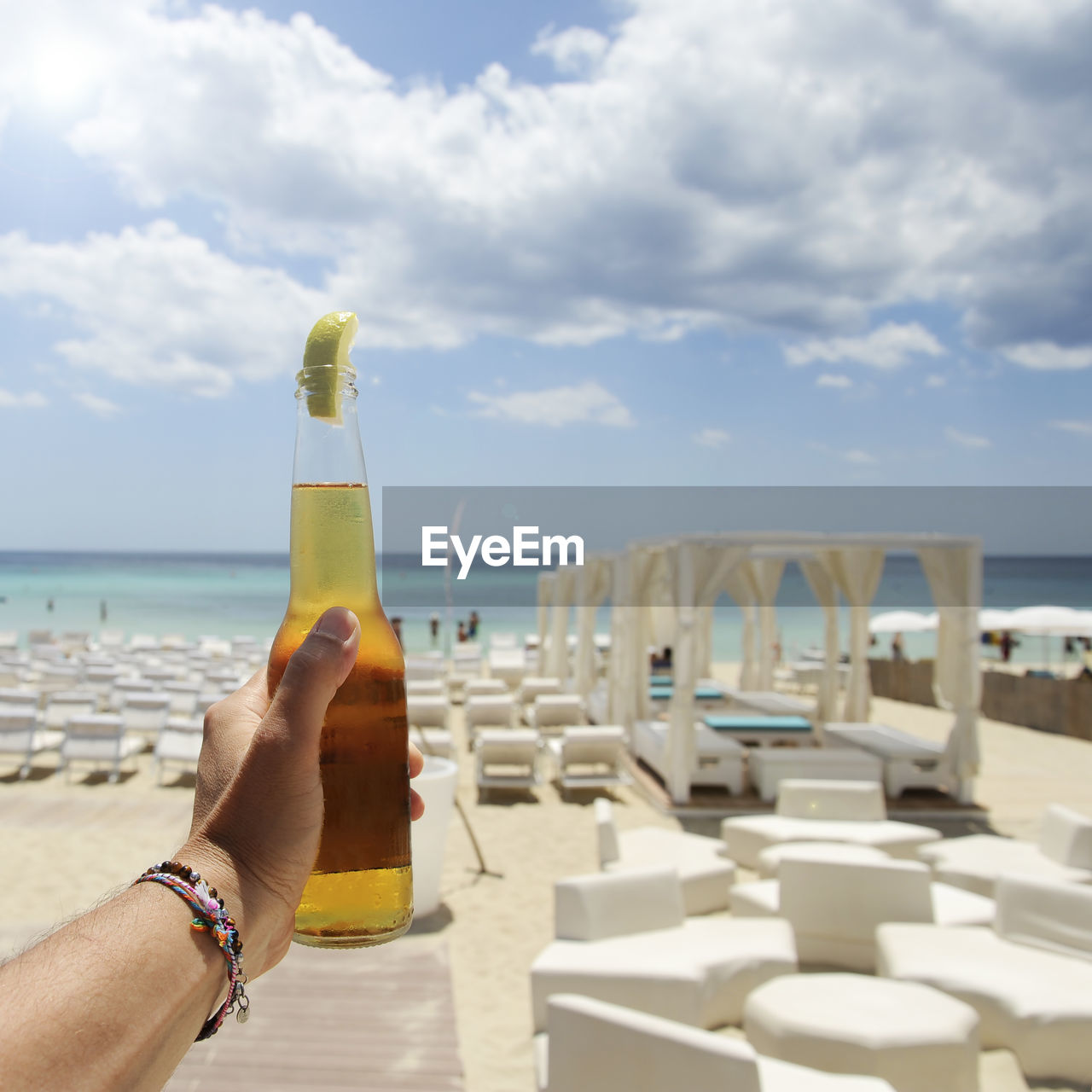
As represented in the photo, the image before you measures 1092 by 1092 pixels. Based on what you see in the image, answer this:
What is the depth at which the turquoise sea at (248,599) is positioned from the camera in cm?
4312

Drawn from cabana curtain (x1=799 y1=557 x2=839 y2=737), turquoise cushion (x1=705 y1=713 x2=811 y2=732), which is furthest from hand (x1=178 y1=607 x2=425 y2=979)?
cabana curtain (x1=799 y1=557 x2=839 y2=737)

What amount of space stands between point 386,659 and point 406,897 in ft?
0.94

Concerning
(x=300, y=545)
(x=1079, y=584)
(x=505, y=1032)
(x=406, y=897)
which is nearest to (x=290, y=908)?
(x=406, y=897)

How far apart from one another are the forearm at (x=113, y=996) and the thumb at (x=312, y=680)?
0.19m

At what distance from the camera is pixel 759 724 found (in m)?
11.0

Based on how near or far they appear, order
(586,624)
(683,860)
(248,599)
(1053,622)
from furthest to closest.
A: (248,599) < (1053,622) < (586,624) < (683,860)

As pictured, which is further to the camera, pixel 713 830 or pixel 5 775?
pixel 5 775

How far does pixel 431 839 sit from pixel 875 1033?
306 centimetres

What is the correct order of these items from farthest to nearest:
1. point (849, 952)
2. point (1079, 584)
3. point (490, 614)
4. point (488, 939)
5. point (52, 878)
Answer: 1. point (1079, 584)
2. point (490, 614)
3. point (52, 878)
4. point (488, 939)
5. point (849, 952)

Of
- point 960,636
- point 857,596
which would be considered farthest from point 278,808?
point 857,596

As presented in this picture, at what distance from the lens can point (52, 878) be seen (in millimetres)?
6316

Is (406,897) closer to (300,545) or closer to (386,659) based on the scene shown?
(386,659)

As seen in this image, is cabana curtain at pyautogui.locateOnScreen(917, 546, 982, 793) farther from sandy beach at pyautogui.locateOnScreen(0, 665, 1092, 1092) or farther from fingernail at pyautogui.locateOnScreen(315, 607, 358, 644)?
fingernail at pyautogui.locateOnScreen(315, 607, 358, 644)

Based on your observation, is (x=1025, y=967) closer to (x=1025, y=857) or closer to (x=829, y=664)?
(x=1025, y=857)
